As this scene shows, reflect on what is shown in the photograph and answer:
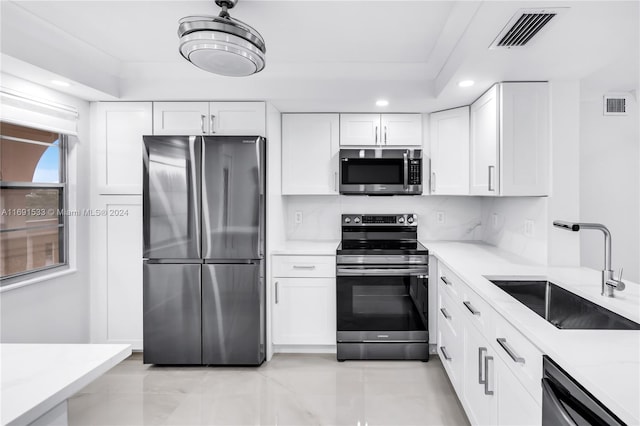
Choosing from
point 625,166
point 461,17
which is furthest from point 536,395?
point 625,166

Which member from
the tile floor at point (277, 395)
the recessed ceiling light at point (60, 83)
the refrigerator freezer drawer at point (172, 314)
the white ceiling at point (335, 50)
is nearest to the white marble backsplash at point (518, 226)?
the white ceiling at point (335, 50)

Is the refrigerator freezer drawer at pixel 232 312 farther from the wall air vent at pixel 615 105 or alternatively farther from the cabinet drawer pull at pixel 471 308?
the wall air vent at pixel 615 105

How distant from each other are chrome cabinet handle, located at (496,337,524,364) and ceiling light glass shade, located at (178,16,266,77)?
1.76 metres

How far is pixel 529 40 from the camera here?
1.76m

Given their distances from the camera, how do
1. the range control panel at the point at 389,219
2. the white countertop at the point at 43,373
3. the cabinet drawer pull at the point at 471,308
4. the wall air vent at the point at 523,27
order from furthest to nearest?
the range control panel at the point at 389,219 < the cabinet drawer pull at the point at 471,308 < the wall air vent at the point at 523,27 < the white countertop at the point at 43,373

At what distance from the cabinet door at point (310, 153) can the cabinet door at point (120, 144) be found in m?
1.18

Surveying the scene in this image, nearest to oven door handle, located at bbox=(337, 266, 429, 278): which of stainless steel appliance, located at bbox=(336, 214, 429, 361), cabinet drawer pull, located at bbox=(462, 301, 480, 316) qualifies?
stainless steel appliance, located at bbox=(336, 214, 429, 361)

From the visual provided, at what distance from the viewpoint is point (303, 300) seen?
307 centimetres

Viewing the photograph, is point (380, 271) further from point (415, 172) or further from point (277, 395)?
point (277, 395)

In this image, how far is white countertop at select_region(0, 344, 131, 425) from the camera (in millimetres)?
779

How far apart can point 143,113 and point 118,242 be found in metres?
1.09

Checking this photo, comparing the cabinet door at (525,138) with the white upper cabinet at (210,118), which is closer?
the cabinet door at (525,138)

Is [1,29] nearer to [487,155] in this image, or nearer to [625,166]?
[487,155]

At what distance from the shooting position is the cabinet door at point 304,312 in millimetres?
3059
